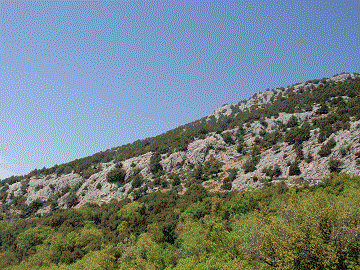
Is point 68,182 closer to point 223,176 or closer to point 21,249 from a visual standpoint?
point 21,249

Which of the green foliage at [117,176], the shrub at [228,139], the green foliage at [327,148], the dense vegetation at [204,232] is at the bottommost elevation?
the dense vegetation at [204,232]

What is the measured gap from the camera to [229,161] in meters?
80.2

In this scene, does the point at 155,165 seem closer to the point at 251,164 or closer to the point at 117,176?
the point at 117,176

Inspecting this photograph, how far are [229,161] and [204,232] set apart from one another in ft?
136

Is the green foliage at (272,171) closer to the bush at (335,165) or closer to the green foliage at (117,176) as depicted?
the bush at (335,165)

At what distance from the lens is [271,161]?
6594cm

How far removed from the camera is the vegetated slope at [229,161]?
185ft

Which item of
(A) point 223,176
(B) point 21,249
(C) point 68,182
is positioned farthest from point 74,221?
(A) point 223,176

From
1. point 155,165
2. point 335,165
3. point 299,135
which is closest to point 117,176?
point 155,165

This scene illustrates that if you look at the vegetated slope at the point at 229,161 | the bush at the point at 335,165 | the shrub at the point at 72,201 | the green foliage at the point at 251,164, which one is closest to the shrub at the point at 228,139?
the vegetated slope at the point at 229,161

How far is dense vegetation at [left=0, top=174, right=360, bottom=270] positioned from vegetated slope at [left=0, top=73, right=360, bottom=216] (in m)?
6.40

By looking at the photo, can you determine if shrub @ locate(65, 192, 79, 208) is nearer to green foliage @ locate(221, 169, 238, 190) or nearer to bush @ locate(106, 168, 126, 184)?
bush @ locate(106, 168, 126, 184)

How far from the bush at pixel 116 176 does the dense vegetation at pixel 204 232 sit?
557 inches

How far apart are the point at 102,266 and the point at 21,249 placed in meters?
35.7
